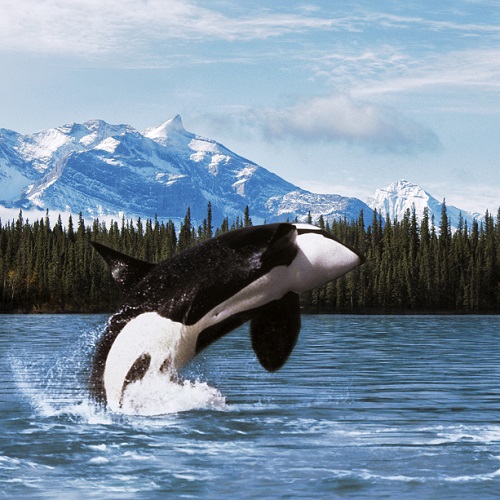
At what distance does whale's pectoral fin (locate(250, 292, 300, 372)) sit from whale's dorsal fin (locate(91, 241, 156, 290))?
2367 millimetres

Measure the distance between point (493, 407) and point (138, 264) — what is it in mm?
12013

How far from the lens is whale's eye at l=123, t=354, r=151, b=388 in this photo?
61.1ft

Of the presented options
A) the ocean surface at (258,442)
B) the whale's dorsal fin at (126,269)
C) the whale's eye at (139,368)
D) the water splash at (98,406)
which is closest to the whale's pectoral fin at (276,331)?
the ocean surface at (258,442)

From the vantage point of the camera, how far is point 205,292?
1875 cm

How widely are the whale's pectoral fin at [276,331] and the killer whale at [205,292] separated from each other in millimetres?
333

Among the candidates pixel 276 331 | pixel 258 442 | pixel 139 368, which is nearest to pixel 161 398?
pixel 139 368

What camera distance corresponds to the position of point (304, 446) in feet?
59.5

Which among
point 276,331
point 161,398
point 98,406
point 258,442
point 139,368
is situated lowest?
point 258,442

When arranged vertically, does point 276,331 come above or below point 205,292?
below

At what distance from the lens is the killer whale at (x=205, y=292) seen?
18.7 m

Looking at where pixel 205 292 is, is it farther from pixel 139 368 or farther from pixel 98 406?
pixel 98 406

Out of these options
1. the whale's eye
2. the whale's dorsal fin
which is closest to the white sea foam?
the whale's eye

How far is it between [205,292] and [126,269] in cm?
165

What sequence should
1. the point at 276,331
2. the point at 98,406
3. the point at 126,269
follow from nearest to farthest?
the point at 126,269, the point at 276,331, the point at 98,406
